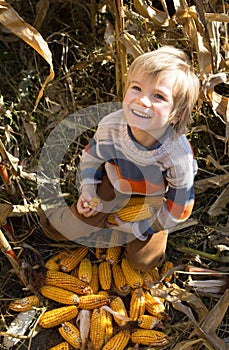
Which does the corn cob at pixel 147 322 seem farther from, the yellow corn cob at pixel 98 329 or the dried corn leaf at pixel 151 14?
the dried corn leaf at pixel 151 14

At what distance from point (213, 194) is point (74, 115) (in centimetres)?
68

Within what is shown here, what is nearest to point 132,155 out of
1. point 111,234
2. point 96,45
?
point 111,234

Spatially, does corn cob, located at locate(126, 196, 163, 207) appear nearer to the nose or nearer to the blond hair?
the blond hair

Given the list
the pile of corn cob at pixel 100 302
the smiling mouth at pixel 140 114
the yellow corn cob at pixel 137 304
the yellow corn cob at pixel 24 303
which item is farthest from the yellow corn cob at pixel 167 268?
the smiling mouth at pixel 140 114

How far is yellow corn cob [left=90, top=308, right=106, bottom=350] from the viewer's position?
1903 mm

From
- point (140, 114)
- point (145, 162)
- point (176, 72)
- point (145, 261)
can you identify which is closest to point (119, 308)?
point (145, 261)

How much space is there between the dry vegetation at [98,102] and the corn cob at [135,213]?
0.84 ft

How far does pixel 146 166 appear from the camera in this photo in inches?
71.2

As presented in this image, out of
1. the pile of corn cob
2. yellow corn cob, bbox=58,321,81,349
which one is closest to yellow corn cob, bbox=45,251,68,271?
the pile of corn cob

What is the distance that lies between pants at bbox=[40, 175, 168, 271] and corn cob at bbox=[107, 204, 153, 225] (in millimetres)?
24

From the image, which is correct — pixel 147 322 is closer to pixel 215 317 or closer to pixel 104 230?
pixel 215 317

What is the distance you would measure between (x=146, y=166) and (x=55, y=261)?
22.2 inches

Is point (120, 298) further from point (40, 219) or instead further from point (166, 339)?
point (40, 219)

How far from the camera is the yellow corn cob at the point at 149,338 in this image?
1913mm
